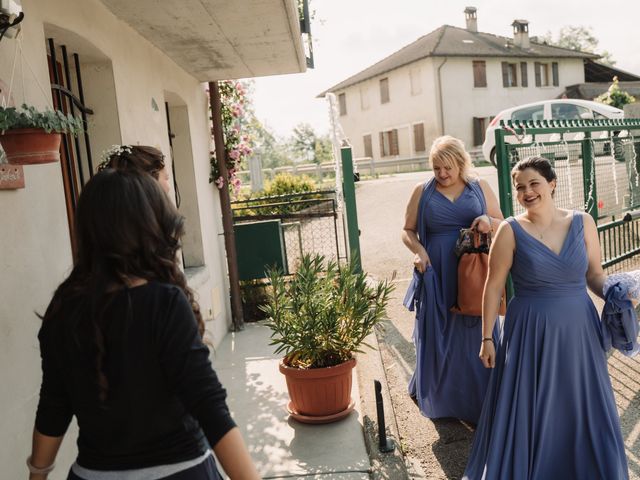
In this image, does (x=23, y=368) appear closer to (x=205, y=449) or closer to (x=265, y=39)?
(x=205, y=449)

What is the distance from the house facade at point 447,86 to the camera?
34.1m

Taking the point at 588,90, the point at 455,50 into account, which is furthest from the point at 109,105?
the point at 588,90

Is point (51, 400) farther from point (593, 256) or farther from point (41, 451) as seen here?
point (593, 256)

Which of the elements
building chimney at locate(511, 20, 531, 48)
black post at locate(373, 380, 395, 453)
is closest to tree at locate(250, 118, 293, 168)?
building chimney at locate(511, 20, 531, 48)

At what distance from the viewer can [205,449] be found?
1.69 metres

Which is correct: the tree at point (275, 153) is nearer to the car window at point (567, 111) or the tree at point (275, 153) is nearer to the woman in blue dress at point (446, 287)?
the car window at point (567, 111)

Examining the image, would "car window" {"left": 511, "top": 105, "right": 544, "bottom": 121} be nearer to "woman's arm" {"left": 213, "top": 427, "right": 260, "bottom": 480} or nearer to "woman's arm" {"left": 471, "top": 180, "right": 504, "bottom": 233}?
"woman's arm" {"left": 471, "top": 180, "right": 504, "bottom": 233}

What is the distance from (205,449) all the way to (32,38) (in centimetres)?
246

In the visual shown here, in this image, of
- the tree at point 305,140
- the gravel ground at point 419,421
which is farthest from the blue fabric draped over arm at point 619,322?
the tree at point 305,140

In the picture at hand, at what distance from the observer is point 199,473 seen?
163 cm

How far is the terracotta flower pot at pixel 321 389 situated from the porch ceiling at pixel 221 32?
2.61 meters

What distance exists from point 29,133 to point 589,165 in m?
6.67

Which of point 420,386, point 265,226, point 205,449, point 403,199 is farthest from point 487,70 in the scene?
point 205,449

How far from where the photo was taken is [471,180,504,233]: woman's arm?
170 inches
